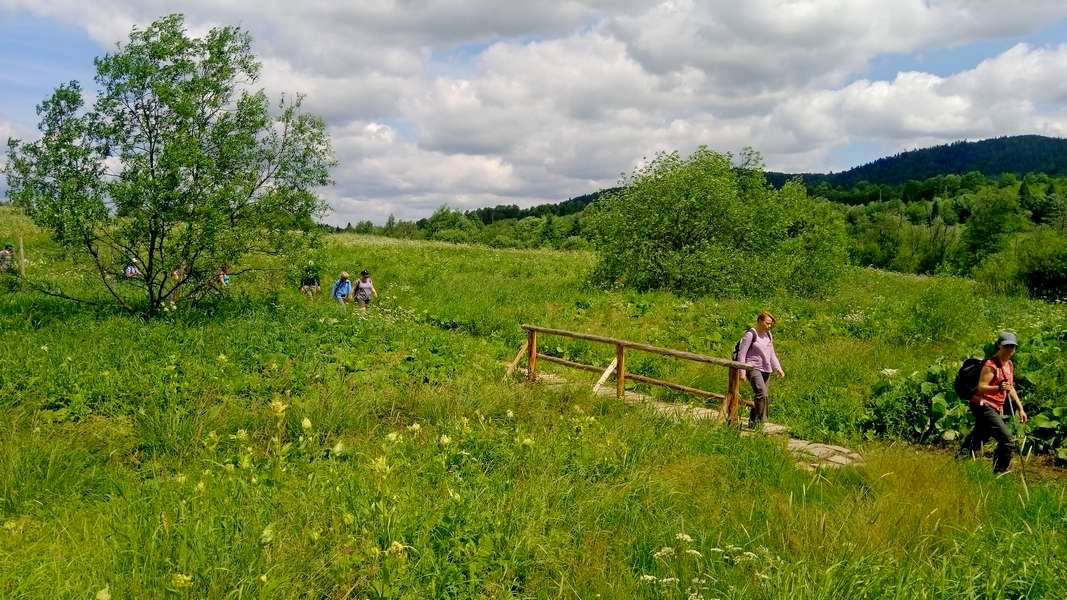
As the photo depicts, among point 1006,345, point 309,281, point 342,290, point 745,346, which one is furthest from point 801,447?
point 342,290

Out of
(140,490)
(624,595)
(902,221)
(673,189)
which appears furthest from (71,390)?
(902,221)

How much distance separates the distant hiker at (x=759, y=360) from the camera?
28.8 feet

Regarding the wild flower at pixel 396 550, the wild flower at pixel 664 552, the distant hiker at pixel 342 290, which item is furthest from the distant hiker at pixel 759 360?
the distant hiker at pixel 342 290

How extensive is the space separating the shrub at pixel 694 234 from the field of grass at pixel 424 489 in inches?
403

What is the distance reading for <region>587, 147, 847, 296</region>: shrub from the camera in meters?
21.6

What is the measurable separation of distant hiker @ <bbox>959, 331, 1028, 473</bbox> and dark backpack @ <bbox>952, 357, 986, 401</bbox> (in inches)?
2.3

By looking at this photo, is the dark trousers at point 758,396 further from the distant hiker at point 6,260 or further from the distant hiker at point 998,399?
the distant hiker at point 6,260

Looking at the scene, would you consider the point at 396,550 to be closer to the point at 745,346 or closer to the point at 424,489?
the point at 424,489

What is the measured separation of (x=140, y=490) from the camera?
16.8 feet

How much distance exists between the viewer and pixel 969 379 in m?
7.05

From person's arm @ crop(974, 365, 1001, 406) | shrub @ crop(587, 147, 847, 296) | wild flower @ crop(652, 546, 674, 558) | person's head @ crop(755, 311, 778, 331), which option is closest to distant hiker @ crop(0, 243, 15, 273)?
shrub @ crop(587, 147, 847, 296)

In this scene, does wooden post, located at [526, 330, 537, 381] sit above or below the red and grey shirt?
below

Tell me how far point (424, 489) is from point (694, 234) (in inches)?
756

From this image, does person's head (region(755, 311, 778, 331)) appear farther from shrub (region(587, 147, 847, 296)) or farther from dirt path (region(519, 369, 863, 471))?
shrub (region(587, 147, 847, 296))
